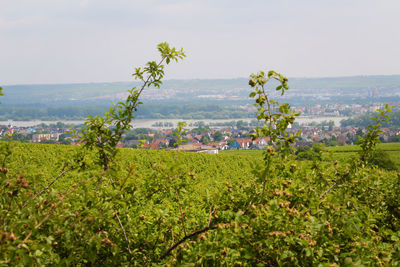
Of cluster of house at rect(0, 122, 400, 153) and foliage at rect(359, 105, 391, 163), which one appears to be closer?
foliage at rect(359, 105, 391, 163)

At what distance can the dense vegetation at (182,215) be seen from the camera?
1.75 metres

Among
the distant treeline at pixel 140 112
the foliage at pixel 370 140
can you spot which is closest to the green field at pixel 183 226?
the foliage at pixel 370 140

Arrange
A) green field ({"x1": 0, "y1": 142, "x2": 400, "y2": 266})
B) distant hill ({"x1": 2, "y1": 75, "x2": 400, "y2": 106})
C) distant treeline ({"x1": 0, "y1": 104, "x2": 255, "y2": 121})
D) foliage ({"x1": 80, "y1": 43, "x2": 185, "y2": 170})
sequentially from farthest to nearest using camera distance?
distant hill ({"x1": 2, "y1": 75, "x2": 400, "y2": 106}) < distant treeline ({"x1": 0, "y1": 104, "x2": 255, "y2": 121}) < foliage ({"x1": 80, "y1": 43, "x2": 185, "y2": 170}) < green field ({"x1": 0, "y1": 142, "x2": 400, "y2": 266})

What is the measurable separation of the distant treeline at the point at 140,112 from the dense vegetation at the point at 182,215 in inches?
2612

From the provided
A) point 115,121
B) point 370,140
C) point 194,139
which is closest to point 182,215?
point 115,121

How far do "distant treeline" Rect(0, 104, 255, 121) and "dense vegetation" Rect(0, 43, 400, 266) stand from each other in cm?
6636

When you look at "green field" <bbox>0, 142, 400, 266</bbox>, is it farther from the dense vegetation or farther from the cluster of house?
the cluster of house

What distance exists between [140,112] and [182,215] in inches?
3704

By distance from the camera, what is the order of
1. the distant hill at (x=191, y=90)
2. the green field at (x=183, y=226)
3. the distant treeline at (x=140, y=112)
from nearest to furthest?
the green field at (x=183, y=226), the distant treeline at (x=140, y=112), the distant hill at (x=191, y=90)

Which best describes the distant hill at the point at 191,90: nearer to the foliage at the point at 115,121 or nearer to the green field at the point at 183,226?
the foliage at the point at 115,121

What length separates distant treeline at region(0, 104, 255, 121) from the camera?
80.1m

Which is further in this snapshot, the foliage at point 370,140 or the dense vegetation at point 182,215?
the foliage at point 370,140

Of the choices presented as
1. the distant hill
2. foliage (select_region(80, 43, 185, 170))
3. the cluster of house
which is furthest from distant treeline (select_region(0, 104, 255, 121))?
foliage (select_region(80, 43, 185, 170))

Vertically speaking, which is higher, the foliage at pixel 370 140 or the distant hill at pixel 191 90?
the distant hill at pixel 191 90
